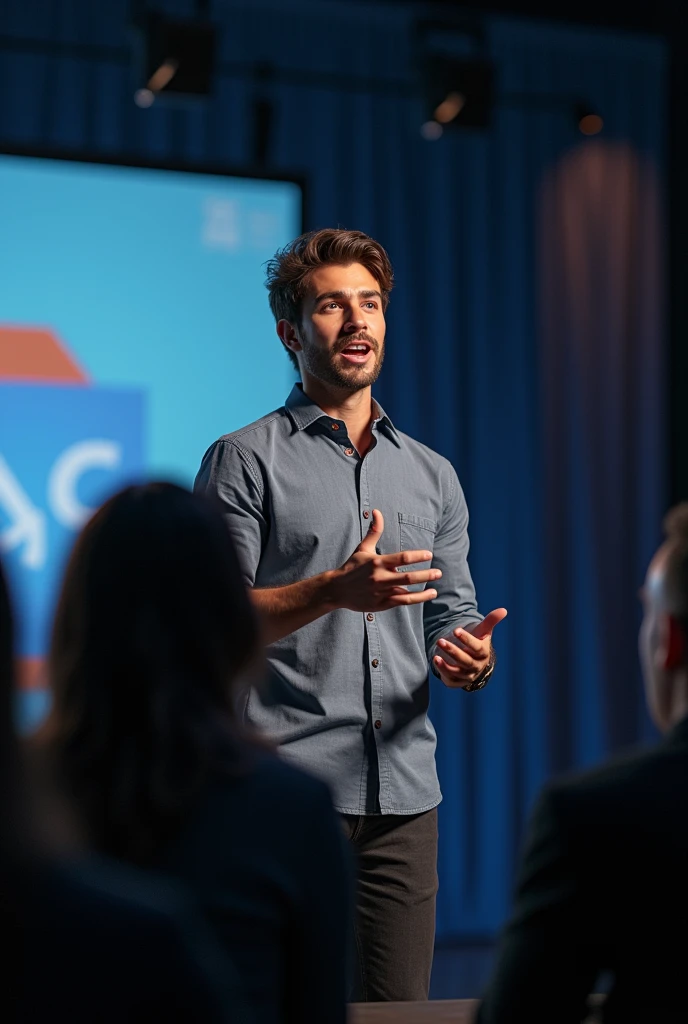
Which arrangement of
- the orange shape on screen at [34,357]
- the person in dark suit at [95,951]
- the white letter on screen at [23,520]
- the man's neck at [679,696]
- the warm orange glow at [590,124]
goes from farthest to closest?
the warm orange glow at [590,124], the orange shape on screen at [34,357], the white letter on screen at [23,520], the man's neck at [679,696], the person in dark suit at [95,951]

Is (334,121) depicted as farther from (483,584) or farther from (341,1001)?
(341,1001)

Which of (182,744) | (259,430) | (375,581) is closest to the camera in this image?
(182,744)

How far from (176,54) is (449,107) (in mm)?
944

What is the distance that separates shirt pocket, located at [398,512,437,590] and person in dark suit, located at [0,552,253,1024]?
175 cm

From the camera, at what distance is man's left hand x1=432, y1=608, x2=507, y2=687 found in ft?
7.07

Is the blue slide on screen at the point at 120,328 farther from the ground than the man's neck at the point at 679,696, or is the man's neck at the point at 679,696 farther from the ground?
the blue slide on screen at the point at 120,328

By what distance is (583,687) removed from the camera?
15.9ft

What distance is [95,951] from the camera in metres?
0.56

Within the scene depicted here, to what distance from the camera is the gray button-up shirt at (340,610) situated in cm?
217

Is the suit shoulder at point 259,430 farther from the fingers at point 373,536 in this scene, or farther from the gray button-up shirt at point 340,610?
the fingers at point 373,536

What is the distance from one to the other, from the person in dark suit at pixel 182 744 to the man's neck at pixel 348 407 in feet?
4.62

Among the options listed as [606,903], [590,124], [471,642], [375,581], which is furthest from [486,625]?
[590,124]

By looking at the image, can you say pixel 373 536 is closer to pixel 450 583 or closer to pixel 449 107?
pixel 450 583

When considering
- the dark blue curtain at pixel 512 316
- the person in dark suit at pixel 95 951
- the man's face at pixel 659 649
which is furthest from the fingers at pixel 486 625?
the dark blue curtain at pixel 512 316
